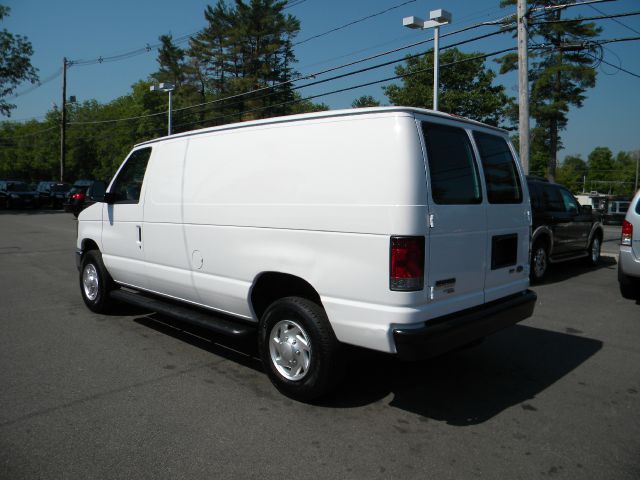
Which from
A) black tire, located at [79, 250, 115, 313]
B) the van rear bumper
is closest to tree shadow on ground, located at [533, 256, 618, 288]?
the van rear bumper

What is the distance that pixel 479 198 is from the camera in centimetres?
416

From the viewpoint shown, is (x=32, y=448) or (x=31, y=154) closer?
(x=32, y=448)

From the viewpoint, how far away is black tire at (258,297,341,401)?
3.82m

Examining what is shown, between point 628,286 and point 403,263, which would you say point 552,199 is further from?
point 403,263

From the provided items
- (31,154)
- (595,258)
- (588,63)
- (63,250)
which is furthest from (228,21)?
(31,154)

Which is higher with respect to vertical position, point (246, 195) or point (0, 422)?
point (246, 195)

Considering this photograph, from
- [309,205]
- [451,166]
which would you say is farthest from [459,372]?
[309,205]

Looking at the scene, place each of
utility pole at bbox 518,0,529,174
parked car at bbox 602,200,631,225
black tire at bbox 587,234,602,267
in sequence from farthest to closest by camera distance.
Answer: parked car at bbox 602,200,631,225
utility pole at bbox 518,0,529,174
black tire at bbox 587,234,602,267

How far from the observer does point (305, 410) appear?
155 inches

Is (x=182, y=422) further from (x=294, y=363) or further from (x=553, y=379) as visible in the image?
(x=553, y=379)

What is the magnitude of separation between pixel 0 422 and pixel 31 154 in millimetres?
88131

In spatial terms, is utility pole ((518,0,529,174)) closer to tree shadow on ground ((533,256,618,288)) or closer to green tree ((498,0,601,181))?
tree shadow on ground ((533,256,618,288))

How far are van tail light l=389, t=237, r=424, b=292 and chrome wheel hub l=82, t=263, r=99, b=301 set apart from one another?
455 centimetres

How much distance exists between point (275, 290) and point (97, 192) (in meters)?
3.10
